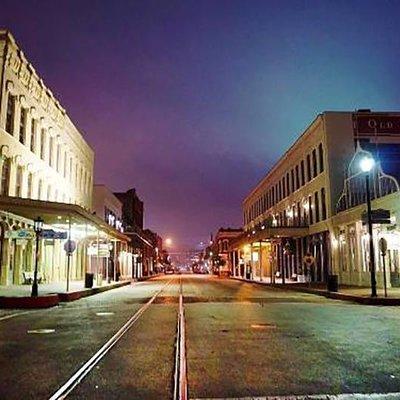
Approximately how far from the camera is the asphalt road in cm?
646

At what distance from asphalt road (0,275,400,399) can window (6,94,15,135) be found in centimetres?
1714

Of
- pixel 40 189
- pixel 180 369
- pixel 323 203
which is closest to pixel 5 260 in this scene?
pixel 40 189

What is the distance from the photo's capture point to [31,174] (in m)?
33.5

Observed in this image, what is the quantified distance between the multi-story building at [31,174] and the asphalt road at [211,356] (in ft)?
37.1

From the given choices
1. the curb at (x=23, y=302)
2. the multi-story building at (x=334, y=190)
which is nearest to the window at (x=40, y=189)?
the curb at (x=23, y=302)

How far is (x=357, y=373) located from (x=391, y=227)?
23.1 m

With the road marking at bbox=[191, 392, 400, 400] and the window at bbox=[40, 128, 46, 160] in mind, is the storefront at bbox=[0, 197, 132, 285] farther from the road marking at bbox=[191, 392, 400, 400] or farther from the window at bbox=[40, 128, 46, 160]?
the road marking at bbox=[191, 392, 400, 400]

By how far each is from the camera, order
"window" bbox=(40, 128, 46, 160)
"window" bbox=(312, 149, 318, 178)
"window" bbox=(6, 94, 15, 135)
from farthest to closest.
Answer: "window" bbox=(312, 149, 318, 178), "window" bbox=(40, 128, 46, 160), "window" bbox=(6, 94, 15, 135)

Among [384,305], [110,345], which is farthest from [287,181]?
[110,345]

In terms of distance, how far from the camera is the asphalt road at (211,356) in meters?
6.46

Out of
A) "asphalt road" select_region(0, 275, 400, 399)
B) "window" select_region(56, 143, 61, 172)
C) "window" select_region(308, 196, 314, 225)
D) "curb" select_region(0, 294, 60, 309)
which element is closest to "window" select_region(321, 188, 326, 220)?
"window" select_region(308, 196, 314, 225)

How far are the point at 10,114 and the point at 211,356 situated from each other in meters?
25.4

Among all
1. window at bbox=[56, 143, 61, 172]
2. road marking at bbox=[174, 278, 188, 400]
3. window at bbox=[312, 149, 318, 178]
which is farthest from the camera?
window at bbox=[312, 149, 318, 178]

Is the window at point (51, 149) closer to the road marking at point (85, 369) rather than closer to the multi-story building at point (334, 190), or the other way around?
the multi-story building at point (334, 190)
